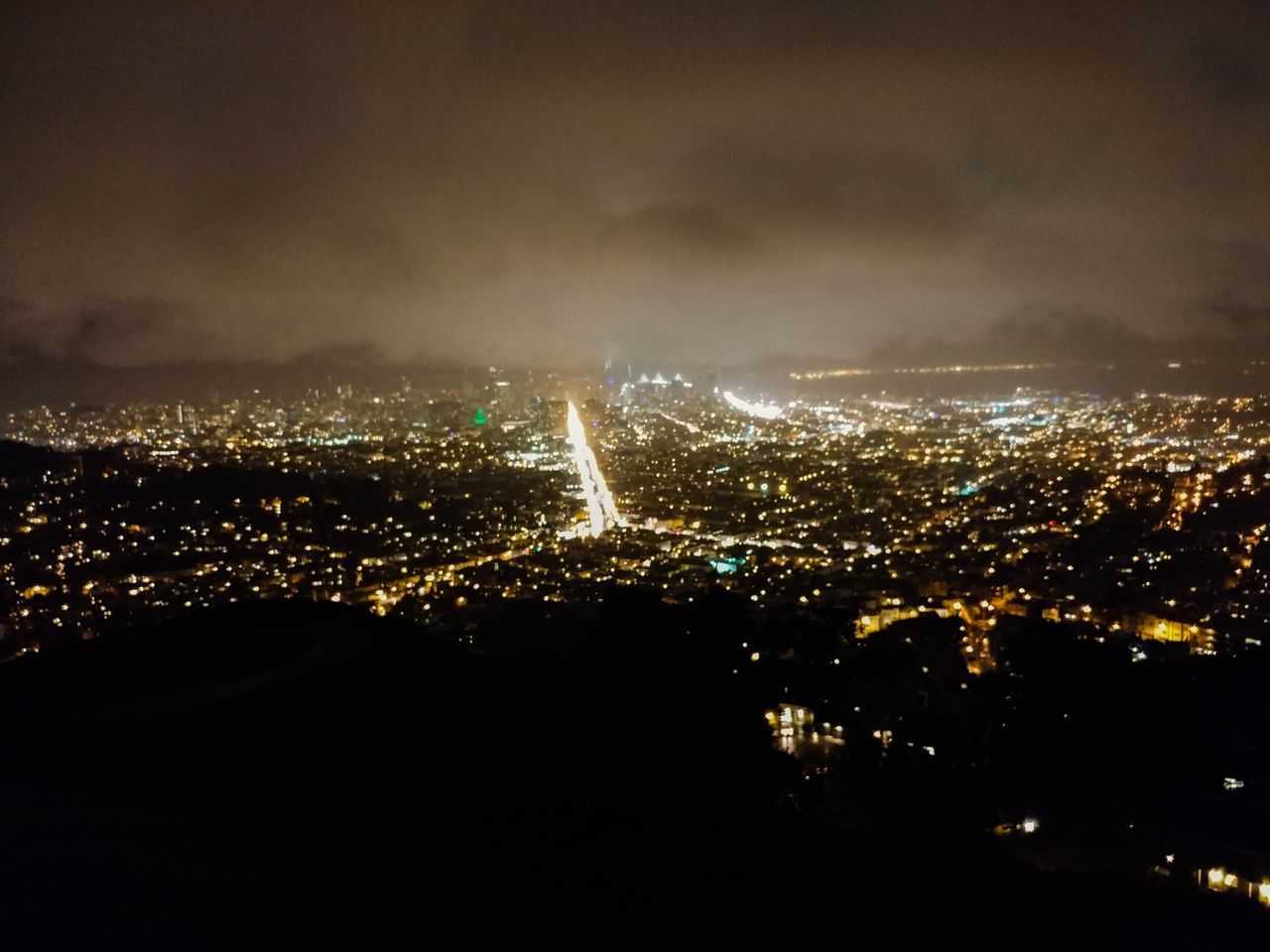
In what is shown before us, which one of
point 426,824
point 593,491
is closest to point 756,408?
point 593,491

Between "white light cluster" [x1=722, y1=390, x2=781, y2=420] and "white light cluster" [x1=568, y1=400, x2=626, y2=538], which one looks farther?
"white light cluster" [x1=722, y1=390, x2=781, y2=420]

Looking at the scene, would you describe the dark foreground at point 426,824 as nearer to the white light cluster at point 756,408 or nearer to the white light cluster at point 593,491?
the white light cluster at point 593,491

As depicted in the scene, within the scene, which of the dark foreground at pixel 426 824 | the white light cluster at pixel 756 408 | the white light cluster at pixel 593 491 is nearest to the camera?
the dark foreground at pixel 426 824

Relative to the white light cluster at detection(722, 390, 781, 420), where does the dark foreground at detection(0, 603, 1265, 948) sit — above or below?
below

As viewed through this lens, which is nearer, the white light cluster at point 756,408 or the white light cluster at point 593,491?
the white light cluster at point 593,491

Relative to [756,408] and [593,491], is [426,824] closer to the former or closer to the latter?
[593,491]

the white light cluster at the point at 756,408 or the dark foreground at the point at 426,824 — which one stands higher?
the white light cluster at the point at 756,408

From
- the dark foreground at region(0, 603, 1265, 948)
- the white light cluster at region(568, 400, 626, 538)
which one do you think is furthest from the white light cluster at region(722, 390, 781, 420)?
the dark foreground at region(0, 603, 1265, 948)

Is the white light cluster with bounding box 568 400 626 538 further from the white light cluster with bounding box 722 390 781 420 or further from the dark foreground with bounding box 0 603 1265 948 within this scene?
the white light cluster with bounding box 722 390 781 420

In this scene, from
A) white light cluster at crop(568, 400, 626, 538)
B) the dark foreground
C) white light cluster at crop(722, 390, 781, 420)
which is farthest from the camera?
white light cluster at crop(722, 390, 781, 420)

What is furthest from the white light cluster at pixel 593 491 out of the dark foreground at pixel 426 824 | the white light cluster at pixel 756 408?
the white light cluster at pixel 756 408
